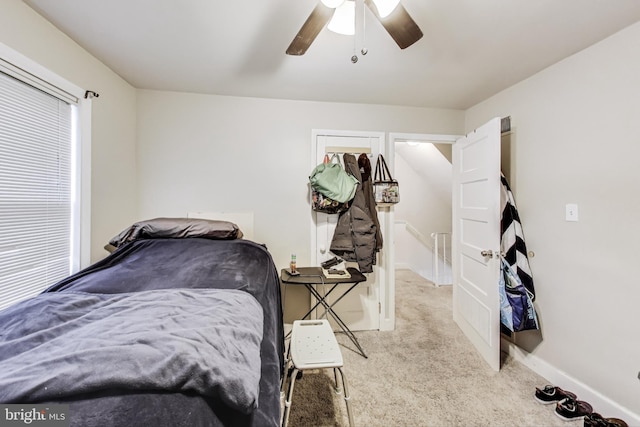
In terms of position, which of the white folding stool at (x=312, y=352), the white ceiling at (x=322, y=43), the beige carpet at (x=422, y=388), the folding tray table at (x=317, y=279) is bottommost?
the beige carpet at (x=422, y=388)

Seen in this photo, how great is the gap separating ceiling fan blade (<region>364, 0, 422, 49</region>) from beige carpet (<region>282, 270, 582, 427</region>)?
6.88ft

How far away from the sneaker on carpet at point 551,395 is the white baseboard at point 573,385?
6 cm

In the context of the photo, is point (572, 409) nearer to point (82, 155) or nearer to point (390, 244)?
point (390, 244)

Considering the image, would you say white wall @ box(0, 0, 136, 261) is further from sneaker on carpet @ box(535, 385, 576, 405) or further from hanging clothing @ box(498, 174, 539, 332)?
sneaker on carpet @ box(535, 385, 576, 405)

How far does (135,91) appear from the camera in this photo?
2.30 meters

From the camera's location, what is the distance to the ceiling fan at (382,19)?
1.03m

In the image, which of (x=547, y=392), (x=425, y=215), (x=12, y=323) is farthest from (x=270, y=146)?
(x=425, y=215)

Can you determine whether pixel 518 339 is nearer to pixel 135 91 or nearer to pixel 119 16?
pixel 119 16

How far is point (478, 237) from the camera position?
7.23ft

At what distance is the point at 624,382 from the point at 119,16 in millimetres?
3552

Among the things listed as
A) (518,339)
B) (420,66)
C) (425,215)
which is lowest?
(518,339)

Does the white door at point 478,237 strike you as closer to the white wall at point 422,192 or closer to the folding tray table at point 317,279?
the folding tray table at point 317,279

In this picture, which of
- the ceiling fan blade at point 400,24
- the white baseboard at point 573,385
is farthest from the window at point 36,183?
the white baseboard at point 573,385
